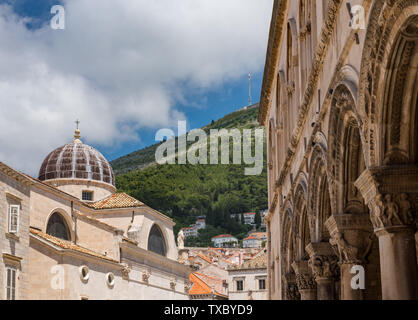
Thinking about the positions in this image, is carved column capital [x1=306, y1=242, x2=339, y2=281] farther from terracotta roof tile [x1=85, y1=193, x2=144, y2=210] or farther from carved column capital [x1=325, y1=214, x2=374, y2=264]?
terracotta roof tile [x1=85, y1=193, x2=144, y2=210]

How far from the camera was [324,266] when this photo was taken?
14.0m

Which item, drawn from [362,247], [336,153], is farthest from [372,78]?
[362,247]

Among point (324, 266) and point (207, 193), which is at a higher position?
point (207, 193)

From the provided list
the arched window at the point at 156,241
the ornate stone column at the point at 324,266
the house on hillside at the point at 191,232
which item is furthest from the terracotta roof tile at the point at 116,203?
the house on hillside at the point at 191,232

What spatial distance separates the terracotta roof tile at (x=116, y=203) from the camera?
161ft

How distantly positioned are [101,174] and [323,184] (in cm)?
4014

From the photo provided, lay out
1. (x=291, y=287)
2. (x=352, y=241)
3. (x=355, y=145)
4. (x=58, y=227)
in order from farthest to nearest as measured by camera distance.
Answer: (x=58, y=227) < (x=291, y=287) < (x=352, y=241) < (x=355, y=145)

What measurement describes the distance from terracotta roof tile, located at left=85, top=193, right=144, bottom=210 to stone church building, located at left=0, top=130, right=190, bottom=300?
77mm

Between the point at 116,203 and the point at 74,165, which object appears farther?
the point at 74,165

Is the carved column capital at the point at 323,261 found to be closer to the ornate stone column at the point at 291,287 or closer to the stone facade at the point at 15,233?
the ornate stone column at the point at 291,287

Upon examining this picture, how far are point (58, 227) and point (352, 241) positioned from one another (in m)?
33.2

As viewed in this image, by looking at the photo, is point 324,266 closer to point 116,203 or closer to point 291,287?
point 291,287

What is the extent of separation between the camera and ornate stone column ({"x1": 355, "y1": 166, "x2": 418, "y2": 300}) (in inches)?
326

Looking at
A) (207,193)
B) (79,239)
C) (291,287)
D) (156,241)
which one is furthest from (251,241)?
(291,287)
